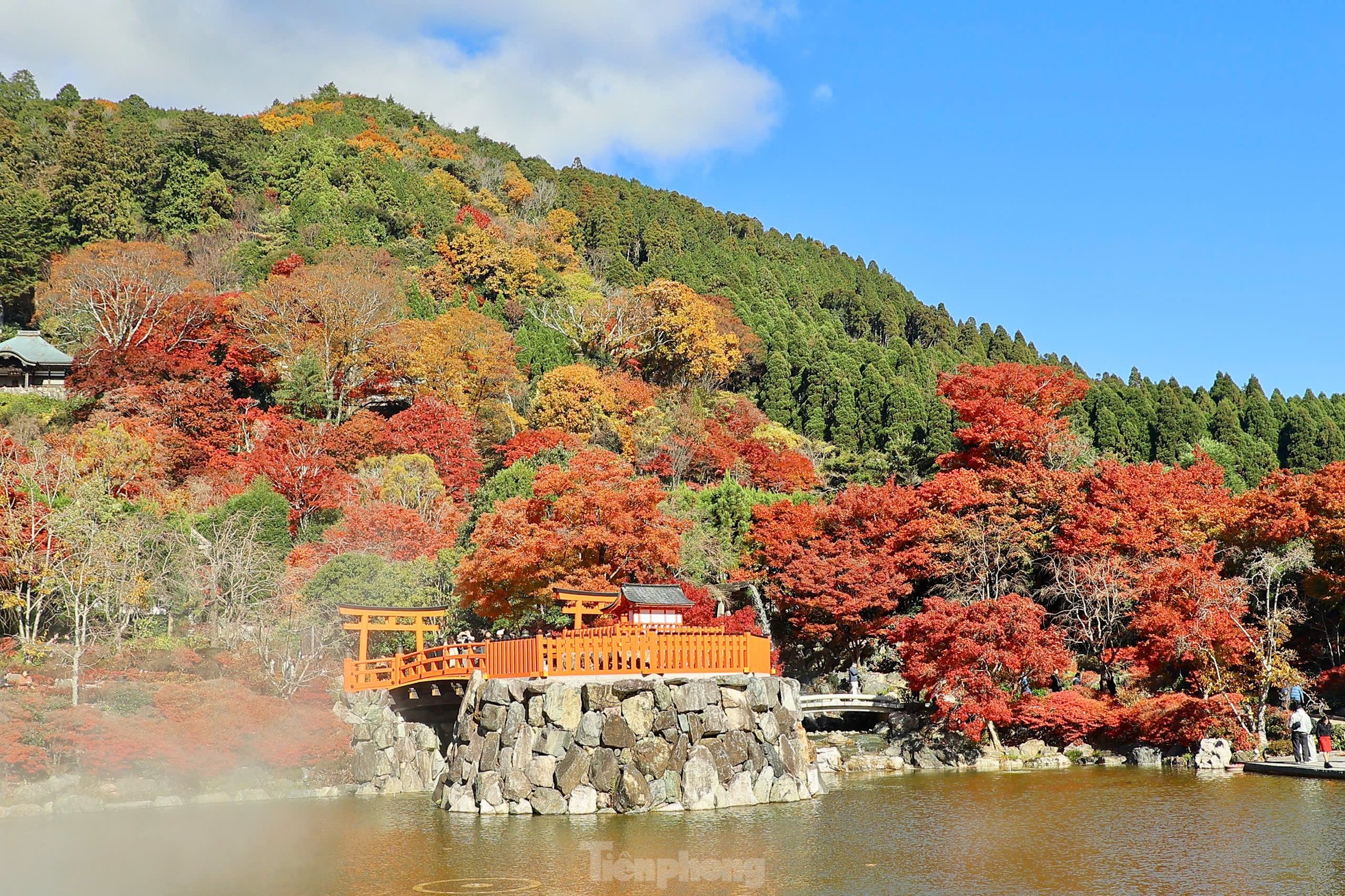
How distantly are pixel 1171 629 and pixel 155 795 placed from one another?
1970 centimetres

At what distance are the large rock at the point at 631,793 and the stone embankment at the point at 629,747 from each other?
14mm

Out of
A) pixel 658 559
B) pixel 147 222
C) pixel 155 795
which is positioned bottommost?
pixel 155 795

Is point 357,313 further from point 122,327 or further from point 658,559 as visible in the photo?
point 658,559

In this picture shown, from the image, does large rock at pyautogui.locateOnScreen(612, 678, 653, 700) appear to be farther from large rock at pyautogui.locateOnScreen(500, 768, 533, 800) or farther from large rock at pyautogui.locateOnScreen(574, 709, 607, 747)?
large rock at pyautogui.locateOnScreen(500, 768, 533, 800)

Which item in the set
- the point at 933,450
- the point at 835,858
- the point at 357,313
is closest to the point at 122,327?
the point at 357,313

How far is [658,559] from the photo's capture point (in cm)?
2384

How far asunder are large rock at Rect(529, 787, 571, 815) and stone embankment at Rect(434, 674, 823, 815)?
0.02 metres

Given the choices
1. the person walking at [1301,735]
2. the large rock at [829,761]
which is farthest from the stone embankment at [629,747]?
the person walking at [1301,735]

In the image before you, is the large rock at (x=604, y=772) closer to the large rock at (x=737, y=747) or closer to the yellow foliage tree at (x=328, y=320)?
the large rock at (x=737, y=747)

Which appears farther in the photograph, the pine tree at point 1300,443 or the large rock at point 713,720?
the pine tree at point 1300,443

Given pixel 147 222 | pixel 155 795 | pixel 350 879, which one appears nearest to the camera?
pixel 350 879

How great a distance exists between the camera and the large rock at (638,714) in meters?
16.2

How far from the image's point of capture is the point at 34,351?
40.2 metres

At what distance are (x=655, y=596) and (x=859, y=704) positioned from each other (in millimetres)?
7182
